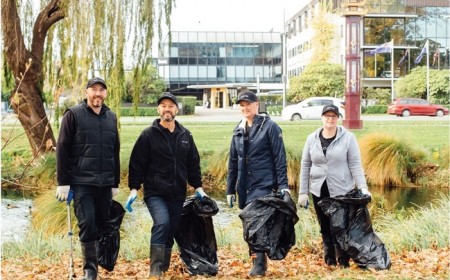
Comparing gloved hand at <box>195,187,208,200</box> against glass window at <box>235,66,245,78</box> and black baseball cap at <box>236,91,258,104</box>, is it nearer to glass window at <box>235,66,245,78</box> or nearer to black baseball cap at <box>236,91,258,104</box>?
black baseball cap at <box>236,91,258,104</box>

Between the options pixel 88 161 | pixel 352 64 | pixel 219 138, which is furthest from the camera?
pixel 352 64

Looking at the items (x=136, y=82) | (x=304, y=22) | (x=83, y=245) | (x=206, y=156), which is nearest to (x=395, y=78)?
(x=304, y=22)

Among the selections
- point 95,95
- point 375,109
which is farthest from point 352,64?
point 95,95

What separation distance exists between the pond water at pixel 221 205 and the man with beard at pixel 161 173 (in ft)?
13.4

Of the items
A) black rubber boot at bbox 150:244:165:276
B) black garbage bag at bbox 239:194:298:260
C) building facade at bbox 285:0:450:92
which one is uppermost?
building facade at bbox 285:0:450:92

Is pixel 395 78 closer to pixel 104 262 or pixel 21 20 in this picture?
pixel 21 20

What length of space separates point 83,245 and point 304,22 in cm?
6088

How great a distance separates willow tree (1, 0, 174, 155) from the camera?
1250 cm

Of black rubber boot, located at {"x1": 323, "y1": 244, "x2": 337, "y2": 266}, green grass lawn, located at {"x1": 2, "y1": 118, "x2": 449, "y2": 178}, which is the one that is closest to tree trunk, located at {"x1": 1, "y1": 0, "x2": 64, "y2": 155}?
green grass lawn, located at {"x1": 2, "y1": 118, "x2": 449, "y2": 178}

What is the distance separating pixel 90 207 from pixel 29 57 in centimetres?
908

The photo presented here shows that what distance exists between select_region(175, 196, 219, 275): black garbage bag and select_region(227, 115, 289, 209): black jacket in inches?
15.9

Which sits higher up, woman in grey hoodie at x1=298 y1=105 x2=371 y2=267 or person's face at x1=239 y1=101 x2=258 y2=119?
person's face at x1=239 y1=101 x2=258 y2=119

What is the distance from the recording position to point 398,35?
53.2 metres

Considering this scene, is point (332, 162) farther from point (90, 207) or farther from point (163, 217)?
point (90, 207)
